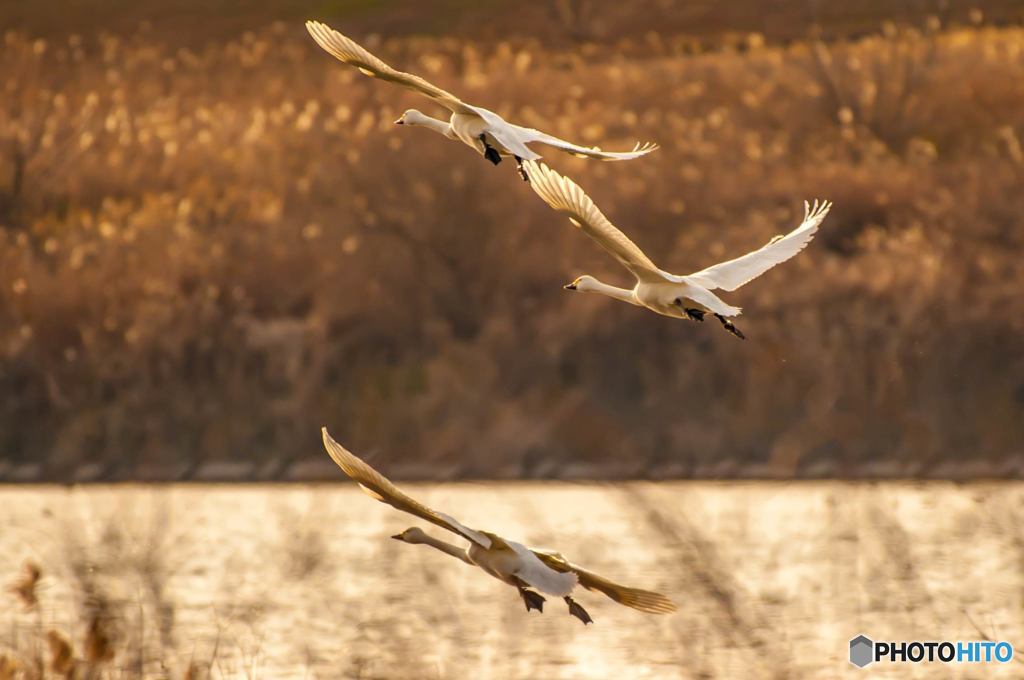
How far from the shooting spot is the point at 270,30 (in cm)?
2662

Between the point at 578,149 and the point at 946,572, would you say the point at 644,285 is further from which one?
the point at 946,572

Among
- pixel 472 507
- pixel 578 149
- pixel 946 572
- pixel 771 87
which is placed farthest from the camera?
pixel 771 87

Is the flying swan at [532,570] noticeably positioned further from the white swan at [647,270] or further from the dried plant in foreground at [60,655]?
the dried plant in foreground at [60,655]

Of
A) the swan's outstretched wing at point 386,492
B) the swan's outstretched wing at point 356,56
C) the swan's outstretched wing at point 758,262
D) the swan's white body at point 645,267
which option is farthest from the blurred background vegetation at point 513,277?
the swan's outstretched wing at point 386,492

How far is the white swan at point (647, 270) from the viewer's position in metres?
8.01

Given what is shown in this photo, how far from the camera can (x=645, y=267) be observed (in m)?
8.23

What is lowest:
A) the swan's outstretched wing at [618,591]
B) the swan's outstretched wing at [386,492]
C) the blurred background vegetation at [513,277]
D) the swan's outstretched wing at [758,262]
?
the swan's outstretched wing at [618,591]

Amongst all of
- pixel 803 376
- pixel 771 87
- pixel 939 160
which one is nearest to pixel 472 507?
pixel 803 376

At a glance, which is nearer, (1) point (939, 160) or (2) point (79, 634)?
(2) point (79, 634)

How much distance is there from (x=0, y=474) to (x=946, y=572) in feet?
22.6

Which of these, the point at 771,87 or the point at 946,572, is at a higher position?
the point at 771,87

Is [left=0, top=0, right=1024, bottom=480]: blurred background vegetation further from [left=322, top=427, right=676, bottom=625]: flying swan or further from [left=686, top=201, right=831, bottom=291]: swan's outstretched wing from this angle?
[left=322, top=427, right=676, bottom=625]: flying swan

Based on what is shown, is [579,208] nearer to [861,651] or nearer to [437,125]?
[437,125]

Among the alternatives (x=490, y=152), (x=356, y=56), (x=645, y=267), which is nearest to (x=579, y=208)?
(x=645, y=267)
